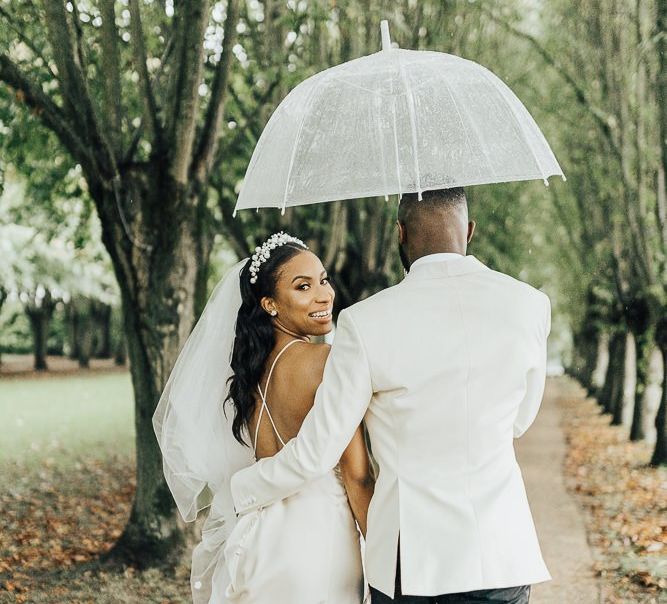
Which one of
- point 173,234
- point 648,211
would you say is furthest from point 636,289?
point 173,234

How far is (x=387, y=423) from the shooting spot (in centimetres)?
270

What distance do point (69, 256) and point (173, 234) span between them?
2490cm

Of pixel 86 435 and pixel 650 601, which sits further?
pixel 86 435

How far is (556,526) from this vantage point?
9039 mm

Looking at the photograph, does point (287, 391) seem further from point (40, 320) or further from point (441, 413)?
point (40, 320)

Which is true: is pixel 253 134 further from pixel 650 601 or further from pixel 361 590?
pixel 361 590

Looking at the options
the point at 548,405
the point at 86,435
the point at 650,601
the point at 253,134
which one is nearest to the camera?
the point at 650,601

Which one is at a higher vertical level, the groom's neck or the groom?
the groom's neck

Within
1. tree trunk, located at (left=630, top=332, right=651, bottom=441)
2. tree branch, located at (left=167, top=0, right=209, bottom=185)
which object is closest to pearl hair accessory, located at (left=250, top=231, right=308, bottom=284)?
tree branch, located at (left=167, top=0, right=209, bottom=185)

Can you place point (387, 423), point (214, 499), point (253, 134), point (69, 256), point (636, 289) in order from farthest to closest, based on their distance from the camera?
point (69, 256)
point (636, 289)
point (253, 134)
point (214, 499)
point (387, 423)

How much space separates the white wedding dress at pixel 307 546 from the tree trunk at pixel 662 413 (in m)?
8.49

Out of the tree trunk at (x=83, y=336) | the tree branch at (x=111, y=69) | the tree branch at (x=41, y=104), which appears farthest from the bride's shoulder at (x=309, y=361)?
the tree trunk at (x=83, y=336)

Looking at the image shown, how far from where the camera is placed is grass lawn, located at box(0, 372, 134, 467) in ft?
48.5

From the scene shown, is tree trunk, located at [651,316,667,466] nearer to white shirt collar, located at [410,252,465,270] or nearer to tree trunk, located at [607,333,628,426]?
tree trunk, located at [607,333,628,426]
